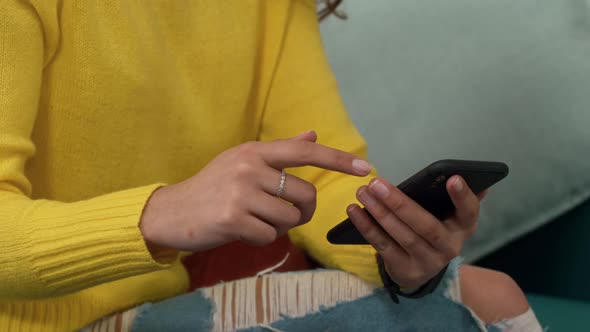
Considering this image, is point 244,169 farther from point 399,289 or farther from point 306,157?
point 399,289

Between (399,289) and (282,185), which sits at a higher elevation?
(282,185)

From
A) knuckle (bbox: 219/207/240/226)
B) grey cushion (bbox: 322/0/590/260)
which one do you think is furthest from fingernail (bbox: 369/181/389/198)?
grey cushion (bbox: 322/0/590/260)

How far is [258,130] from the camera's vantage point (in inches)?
31.7

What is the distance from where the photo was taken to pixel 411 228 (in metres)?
0.55

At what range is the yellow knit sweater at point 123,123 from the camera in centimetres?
49

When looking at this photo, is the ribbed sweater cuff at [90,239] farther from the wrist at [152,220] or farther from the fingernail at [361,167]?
the fingernail at [361,167]

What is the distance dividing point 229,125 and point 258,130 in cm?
8

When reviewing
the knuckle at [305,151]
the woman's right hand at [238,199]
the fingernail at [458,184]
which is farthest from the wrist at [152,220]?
the fingernail at [458,184]

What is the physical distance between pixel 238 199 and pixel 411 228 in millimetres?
168

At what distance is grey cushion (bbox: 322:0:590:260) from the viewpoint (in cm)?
96

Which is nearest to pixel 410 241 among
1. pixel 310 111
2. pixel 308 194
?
pixel 308 194

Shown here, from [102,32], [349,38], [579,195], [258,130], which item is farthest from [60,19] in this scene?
[579,195]

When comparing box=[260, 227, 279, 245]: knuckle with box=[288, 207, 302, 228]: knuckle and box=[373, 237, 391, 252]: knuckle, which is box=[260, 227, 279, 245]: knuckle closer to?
box=[288, 207, 302, 228]: knuckle

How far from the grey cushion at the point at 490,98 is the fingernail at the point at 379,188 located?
0.50m
